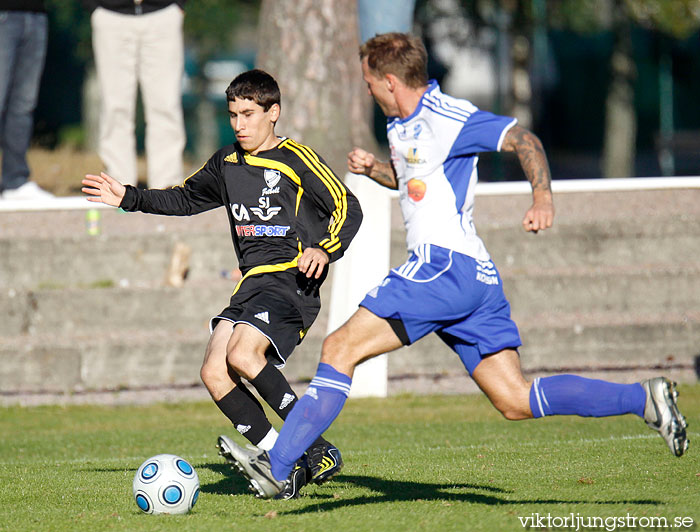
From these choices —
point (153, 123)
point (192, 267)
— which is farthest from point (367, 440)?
point (153, 123)

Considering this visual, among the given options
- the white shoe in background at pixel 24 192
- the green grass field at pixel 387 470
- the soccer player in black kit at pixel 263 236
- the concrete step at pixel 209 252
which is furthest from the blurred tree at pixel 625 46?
the soccer player in black kit at pixel 263 236

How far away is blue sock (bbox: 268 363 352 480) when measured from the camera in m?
5.10

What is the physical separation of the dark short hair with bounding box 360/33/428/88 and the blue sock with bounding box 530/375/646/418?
5.32ft

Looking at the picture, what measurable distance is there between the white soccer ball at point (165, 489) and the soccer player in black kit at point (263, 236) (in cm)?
56

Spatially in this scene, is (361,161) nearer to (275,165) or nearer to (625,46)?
(275,165)

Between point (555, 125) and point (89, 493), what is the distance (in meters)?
29.7

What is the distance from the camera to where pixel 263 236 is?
20.2 ft

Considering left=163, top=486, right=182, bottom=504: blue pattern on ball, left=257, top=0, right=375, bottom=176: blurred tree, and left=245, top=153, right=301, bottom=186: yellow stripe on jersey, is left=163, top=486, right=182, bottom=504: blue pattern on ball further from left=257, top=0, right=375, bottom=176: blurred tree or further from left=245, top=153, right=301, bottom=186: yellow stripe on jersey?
left=257, top=0, right=375, bottom=176: blurred tree

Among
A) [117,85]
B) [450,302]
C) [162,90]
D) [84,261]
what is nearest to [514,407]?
[450,302]

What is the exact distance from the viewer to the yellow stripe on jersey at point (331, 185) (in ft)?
20.3

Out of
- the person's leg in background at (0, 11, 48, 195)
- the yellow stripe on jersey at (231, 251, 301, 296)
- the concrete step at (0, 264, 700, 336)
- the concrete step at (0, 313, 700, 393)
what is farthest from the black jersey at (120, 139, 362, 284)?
the person's leg in background at (0, 11, 48, 195)

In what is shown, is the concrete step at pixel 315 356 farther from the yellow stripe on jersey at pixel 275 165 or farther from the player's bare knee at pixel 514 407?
the player's bare knee at pixel 514 407

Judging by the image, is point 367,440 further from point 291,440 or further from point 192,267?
point 192,267

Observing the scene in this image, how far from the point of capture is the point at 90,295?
11039 mm
